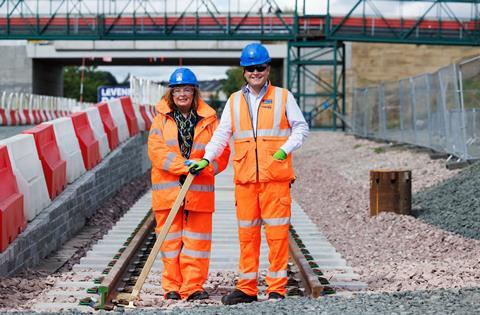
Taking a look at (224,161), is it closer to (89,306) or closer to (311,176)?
(89,306)

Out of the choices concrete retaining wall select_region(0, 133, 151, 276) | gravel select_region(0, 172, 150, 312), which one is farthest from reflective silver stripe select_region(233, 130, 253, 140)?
concrete retaining wall select_region(0, 133, 151, 276)

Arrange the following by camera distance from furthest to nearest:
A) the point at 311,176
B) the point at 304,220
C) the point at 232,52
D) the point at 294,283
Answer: the point at 232,52
the point at 311,176
the point at 304,220
the point at 294,283

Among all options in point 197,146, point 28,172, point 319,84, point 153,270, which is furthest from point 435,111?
point 319,84

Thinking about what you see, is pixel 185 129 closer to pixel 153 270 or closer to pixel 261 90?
pixel 261 90

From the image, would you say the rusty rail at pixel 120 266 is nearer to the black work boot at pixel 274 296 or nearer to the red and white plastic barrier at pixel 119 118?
the black work boot at pixel 274 296

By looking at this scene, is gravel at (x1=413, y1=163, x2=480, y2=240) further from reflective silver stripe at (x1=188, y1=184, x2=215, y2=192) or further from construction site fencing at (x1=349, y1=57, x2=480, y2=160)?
reflective silver stripe at (x1=188, y1=184, x2=215, y2=192)

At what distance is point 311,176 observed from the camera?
21438mm

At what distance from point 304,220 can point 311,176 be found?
27.5ft

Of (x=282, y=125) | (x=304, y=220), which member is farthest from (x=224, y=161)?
(x=304, y=220)

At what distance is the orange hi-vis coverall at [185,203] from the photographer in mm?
7332

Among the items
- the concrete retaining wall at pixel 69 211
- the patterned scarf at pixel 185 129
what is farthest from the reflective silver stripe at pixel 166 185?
the concrete retaining wall at pixel 69 211

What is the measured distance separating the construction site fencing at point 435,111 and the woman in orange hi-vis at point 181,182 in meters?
9.81

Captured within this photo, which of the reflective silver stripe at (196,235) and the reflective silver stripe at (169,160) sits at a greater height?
the reflective silver stripe at (169,160)

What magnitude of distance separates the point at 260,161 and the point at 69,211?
187 inches
